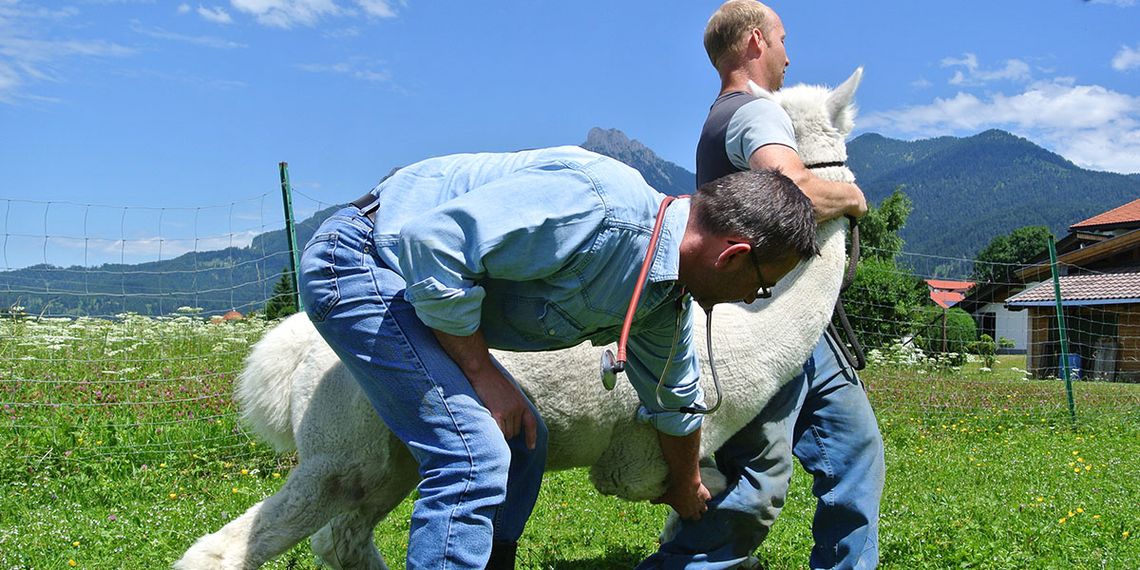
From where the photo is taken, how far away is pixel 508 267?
2090mm

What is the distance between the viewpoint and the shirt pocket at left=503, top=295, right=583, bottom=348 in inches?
90.7

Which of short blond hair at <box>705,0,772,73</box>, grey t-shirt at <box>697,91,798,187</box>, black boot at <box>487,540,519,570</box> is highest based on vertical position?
short blond hair at <box>705,0,772,73</box>

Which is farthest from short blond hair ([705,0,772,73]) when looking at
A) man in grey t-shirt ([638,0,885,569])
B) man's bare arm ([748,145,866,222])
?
man's bare arm ([748,145,866,222])

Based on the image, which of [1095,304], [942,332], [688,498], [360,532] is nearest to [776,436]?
[688,498]

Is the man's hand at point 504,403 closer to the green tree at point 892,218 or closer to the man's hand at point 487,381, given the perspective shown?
the man's hand at point 487,381

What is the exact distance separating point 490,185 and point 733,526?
180 cm

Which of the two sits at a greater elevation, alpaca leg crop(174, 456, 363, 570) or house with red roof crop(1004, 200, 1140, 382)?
house with red roof crop(1004, 200, 1140, 382)

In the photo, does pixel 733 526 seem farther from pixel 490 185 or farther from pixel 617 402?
A: pixel 490 185

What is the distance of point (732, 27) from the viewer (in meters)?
3.60

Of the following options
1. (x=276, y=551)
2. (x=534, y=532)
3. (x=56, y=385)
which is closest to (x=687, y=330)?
(x=276, y=551)

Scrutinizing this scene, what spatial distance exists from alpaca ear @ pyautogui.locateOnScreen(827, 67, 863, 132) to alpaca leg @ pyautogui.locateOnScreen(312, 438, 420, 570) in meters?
2.11

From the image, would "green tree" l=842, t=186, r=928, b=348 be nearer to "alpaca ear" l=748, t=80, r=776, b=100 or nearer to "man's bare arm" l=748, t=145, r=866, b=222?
"man's bare arm" l=748, t=145, r=866, b=222

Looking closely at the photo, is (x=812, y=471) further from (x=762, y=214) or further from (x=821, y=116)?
(x=762, y=214)

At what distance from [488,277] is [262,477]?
178 inches
